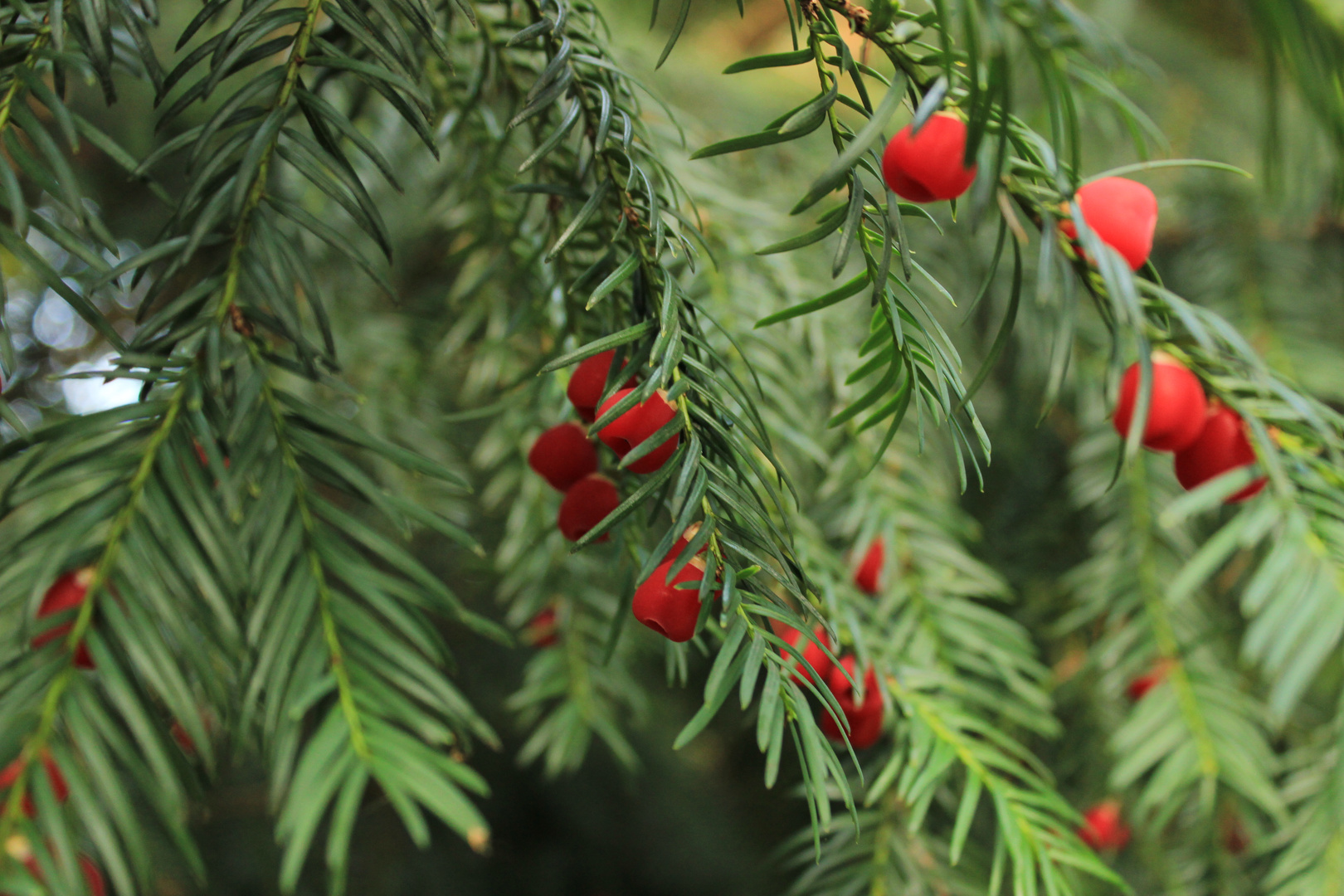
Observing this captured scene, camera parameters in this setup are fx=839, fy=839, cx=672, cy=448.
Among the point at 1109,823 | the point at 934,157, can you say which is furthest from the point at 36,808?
the point at 1109,823

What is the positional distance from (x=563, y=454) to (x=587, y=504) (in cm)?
2

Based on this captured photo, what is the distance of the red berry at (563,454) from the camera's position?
0.29 meters

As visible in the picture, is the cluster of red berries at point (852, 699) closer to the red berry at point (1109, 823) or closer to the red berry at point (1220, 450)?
the red berry at point (1220, 450)

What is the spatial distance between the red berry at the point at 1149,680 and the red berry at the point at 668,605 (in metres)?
0.45

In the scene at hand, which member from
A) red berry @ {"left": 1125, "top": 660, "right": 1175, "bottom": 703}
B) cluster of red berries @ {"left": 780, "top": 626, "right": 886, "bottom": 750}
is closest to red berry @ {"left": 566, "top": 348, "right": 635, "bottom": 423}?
cluster of red berries @ {"left": 780, "top": 626, "right": 886, "bottom": 750}

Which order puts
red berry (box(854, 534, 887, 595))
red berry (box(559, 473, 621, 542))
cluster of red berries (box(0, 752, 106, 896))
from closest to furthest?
cluster of red berries (box(0, 752, 106, 896)) → red berry (box(559, 473, 621, 542)) → red berry (box(854, 534, 887, 595))

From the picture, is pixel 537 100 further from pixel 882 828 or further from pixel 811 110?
pixel 882 828

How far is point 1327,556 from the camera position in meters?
0.33

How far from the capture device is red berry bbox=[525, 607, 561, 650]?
1.86 feet

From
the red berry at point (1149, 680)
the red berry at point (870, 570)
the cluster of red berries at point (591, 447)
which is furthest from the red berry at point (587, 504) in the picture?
the red berry at point (1149, 680)

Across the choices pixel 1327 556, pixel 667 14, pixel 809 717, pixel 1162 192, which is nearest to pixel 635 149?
pixel 809 717

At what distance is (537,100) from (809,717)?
192mm

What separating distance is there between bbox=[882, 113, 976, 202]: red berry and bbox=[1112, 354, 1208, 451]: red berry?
0.10 meters

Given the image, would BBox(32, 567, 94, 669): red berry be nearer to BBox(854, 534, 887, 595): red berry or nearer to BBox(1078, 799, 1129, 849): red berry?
BBox(854, 534, 887, 595): red berry
